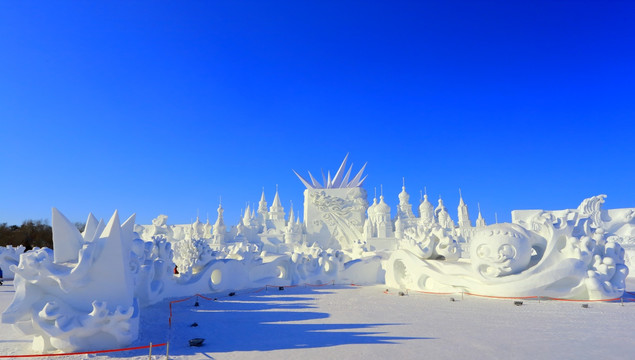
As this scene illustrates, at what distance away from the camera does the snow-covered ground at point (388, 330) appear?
15.1 ft

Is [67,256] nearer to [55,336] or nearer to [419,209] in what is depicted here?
[55,336]

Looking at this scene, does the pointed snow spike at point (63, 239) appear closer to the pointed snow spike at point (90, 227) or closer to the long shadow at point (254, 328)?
the pointed snow spike at point (90, 227)

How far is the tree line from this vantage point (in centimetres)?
3538

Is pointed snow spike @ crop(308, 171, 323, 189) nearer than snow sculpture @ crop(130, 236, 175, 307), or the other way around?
snow sculpture @ crop(130, 236, 175, 307)

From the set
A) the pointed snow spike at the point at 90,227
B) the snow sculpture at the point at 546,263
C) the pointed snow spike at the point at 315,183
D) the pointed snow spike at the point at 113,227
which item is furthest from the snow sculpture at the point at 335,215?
the pointed snow spike at the point at 113,227

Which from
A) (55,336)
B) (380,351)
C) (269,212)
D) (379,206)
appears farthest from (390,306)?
(269,212)

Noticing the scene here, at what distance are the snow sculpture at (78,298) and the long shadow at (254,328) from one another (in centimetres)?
51

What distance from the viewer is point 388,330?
579cm

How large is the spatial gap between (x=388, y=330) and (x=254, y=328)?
2234 millimetres

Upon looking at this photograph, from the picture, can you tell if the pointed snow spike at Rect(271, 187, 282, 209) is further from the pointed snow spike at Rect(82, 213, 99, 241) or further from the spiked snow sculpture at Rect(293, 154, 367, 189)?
the pointed snow spike at Rect(82, 213, 99, 241)

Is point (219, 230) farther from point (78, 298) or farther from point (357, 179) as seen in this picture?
point (78, 298)

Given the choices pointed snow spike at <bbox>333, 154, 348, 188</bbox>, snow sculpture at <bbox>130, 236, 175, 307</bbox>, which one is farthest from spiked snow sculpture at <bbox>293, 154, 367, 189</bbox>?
snow sculpture at <bbox>130, 236, 175, 307</bbox>

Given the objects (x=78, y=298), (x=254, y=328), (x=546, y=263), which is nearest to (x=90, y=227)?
(x=78, y=298)

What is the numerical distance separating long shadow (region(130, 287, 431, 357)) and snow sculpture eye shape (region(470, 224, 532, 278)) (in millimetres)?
3867
